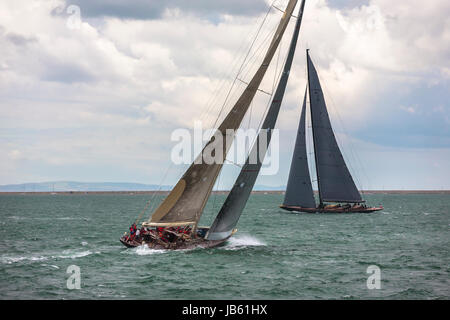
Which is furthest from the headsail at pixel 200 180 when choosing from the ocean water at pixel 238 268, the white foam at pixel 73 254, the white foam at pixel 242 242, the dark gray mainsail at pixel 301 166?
the dark gray mainsail at pixel 301 166

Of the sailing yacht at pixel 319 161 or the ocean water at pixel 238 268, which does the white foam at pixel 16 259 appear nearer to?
the ocean water at pixel 238 268

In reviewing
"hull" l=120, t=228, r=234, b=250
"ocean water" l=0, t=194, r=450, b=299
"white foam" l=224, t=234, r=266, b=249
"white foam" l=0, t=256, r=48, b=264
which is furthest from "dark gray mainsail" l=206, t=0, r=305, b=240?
"white foam" l=0, t=256, r=48, b=264

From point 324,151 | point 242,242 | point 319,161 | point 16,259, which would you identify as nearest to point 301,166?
point 319,161

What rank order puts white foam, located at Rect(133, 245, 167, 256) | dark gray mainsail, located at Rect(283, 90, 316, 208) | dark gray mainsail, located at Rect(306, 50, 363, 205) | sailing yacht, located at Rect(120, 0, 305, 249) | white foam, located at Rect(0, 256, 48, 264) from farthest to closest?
dark gray mainsail, located at Rect(306, 50, 363, 205) → dark gray mainsail, located at Rect(283, 90, 316, 208) → white foam, located at Rect(133, 245, 167, 256) → sailing yacht, located at Rect(120, 0, 305, 249) → white foam, located at Rect(0, 256, 48, 264)

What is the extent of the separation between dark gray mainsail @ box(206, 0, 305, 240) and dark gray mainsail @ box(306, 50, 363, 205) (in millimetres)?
33042

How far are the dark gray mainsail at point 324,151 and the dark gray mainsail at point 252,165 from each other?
33042mm

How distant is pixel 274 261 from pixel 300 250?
523 cm

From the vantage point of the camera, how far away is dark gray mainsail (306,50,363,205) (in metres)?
63.2

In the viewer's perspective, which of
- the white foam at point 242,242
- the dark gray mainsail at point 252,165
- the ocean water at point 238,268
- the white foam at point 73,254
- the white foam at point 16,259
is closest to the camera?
the ocean water at point 238,268

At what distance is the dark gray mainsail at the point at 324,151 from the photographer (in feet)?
207

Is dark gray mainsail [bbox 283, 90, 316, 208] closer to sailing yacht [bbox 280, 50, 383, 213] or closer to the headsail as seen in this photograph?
sailing yacht [bbox 280, 50, 383, 213]

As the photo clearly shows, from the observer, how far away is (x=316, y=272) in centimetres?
2658
